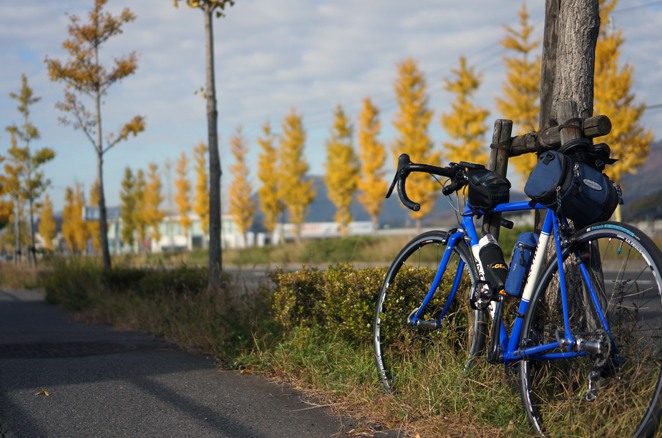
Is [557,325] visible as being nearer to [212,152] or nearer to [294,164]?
[212,152]

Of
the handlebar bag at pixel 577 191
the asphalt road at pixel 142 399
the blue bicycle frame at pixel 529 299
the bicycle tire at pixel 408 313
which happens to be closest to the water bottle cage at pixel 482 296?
the blue bicycle frame at pixel 529 299

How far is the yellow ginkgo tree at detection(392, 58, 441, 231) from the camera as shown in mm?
31969

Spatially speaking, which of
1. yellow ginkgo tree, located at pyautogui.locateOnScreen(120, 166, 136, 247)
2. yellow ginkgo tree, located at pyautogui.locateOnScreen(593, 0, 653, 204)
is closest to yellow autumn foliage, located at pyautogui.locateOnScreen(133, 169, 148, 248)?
yellow ginkgo tree, located at pyautogui.locateOnScreen(120, 166, 136, 247)

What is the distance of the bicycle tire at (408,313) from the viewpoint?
339 cm

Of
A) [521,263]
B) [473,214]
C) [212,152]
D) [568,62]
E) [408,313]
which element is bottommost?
[408,313]

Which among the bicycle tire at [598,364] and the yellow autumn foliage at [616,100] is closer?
the bicycle tire at [598,364]

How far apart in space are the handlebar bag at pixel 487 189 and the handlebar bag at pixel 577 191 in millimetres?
418

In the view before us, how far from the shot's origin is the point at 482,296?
2.80m

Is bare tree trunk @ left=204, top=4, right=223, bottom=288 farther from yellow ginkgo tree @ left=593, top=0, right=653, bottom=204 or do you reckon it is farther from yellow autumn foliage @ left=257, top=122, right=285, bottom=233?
yellow autumn foliage @ left=257, top=122, right=285, bottom=233

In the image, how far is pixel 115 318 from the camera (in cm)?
757

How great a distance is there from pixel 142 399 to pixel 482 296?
7.61 ft

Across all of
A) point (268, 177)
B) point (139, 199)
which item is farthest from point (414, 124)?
point (139, 199)

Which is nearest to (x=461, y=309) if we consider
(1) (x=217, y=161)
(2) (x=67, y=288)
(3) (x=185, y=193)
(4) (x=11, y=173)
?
(1) (x=217, y=161)

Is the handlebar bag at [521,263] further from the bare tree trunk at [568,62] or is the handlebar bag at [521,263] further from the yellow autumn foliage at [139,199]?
the yellow autumn foliage at [139,199]
